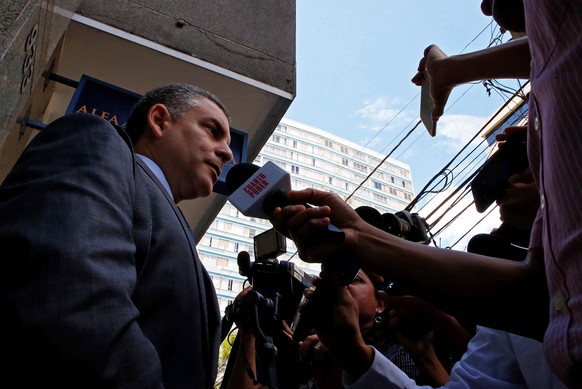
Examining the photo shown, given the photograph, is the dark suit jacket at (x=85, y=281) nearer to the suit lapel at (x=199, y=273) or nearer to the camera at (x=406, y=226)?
the suit lapel at (x=199, y=273)

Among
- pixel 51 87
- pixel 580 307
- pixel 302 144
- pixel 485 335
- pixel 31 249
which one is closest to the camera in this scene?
pixel 580 307

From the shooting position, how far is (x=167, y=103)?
1.76 meters

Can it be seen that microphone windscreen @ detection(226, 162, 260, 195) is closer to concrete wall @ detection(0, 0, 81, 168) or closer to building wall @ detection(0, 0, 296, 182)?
concrete wall @ detection(0, 0, 81, 168)

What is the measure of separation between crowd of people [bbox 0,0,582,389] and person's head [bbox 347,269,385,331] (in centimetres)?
54

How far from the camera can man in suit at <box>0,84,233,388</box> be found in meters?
0.75

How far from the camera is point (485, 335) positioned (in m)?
1.55

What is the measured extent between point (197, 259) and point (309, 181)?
46066 millimetres

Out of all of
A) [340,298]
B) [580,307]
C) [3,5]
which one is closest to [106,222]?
[580,307]

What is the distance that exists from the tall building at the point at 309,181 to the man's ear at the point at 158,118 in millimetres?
40237

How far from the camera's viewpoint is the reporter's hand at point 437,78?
154 cm

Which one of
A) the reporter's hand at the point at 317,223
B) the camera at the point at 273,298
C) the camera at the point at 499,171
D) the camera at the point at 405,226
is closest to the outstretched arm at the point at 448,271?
the reporter's hand at the point at 317,223

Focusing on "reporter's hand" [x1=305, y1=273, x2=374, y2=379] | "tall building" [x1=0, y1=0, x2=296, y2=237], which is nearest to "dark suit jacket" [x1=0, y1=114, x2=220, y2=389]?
"reporter's hand" [x1=305, y1=273, x2=374, y2=379]

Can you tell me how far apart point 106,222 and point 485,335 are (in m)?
1.33

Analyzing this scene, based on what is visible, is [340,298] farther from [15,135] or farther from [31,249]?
[15,135]
